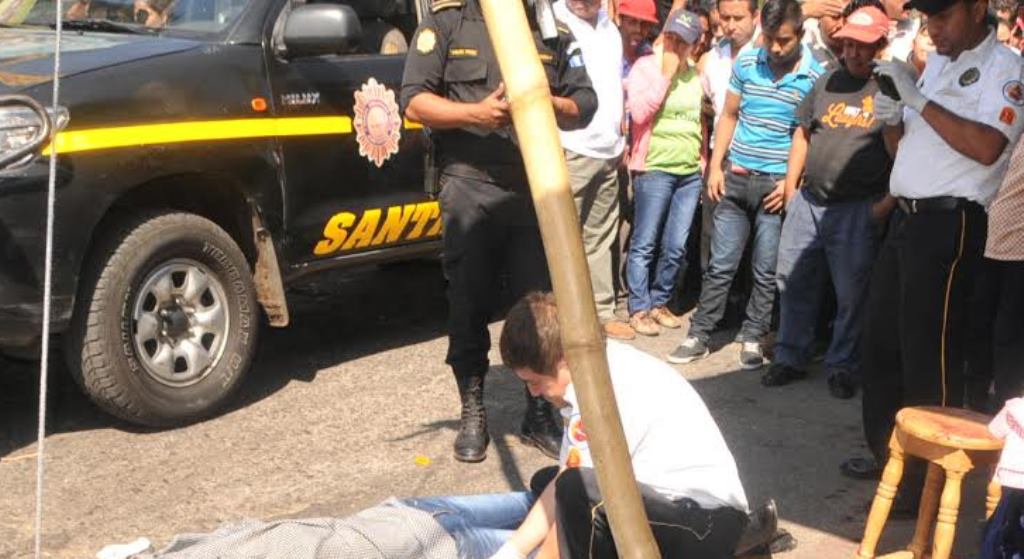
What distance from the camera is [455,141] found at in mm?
5430

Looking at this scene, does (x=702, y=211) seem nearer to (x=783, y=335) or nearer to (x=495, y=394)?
(x=783, y=335)

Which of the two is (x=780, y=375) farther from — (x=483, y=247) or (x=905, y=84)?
(x=905, y=84)

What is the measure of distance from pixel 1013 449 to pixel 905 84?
1.63m

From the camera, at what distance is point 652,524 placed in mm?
3730

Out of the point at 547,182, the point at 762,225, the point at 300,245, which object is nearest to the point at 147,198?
the point at 300,245

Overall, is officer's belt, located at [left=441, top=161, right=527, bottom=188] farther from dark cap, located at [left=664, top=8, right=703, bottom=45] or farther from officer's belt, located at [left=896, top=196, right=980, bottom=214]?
dark cap, located at [left=664, top=8, right=703, bottom=45]

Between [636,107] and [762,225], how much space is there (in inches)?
40.6

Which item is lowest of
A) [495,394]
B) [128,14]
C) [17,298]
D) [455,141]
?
[495,394]

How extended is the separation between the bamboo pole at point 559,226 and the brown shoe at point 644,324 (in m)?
5.33

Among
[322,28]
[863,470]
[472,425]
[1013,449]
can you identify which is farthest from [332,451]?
[1013,449]

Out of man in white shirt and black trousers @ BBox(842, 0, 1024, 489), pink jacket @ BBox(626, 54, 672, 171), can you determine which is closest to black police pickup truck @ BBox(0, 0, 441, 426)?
pink jacket @ BBox(626, 54, 672, 171)

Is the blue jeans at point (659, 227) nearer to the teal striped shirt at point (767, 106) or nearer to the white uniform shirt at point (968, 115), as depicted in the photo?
the teal striped shirt at point (767, 106)

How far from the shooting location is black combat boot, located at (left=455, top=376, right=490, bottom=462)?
5641 millimetres

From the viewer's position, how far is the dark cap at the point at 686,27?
7.57 meters
